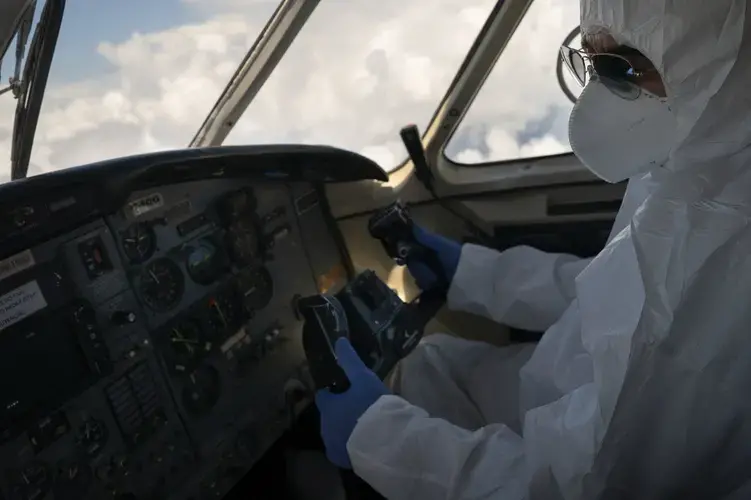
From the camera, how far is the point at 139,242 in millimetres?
1558

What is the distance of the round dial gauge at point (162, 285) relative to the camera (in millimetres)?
1559

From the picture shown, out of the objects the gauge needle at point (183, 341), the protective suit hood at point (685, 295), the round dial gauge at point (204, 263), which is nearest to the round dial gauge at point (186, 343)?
the gauge needle at point (183, 341)

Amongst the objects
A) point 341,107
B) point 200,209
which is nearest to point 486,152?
point 341,107

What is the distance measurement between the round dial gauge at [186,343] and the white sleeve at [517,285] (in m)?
0.61

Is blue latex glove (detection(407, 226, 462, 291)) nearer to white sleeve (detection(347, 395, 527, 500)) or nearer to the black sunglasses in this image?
white sleeve (detection(347, 395, 527, 500))

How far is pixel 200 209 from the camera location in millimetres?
1700

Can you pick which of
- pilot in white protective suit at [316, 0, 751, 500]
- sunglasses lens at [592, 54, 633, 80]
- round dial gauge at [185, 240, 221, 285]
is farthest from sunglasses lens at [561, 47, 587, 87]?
round dial gauge at [185, 240, 221, 285]

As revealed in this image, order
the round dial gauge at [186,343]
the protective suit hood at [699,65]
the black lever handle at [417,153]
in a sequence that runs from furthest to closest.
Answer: the black lever handle at [417,153]
the round dial gauge at [186,343]
the protective suit hood at [699,65]

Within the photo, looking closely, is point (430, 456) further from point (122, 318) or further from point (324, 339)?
point (122, 318)

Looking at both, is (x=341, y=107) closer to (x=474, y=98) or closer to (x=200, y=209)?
(x=474, y=98)

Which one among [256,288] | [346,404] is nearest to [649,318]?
[346,404]

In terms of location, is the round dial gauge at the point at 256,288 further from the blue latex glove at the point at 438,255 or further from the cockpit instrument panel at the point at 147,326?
the blue latex glove at the point at 438,255

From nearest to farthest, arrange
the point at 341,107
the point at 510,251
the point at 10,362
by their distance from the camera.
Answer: the point at 10,362, the point at 510,251, the point at 341,107

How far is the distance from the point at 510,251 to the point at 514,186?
16.1 inches
